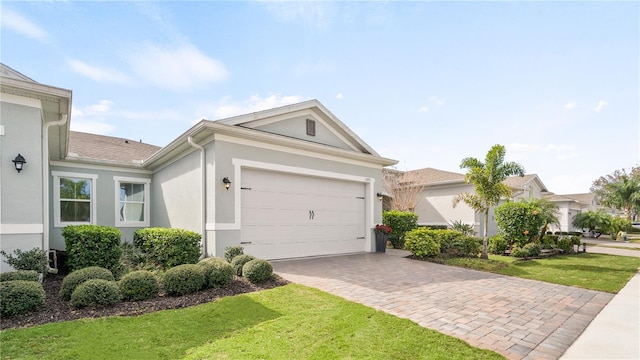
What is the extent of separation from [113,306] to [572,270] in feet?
37.5

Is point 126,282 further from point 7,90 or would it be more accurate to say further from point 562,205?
point 562,205

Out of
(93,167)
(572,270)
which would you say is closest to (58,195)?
(93,167)

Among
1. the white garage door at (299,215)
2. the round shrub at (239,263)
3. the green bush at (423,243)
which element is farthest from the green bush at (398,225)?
the round shrub at (239,263)

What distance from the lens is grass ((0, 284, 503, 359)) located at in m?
3.19

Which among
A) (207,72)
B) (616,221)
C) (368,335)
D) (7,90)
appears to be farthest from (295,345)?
(616,221)

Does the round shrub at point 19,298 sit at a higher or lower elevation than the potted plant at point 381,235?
higher

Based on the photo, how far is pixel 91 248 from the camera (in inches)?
258

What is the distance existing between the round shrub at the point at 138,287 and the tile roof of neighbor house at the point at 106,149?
826cm

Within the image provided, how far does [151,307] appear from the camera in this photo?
4664 millimetres

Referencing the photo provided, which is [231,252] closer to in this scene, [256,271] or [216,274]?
[256,271]

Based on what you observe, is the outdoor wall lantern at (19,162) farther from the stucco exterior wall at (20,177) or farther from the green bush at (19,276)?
the green bush at (19,276)

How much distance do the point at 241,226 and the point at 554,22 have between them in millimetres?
10149

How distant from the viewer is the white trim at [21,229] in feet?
18.5

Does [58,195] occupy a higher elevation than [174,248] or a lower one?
higher
